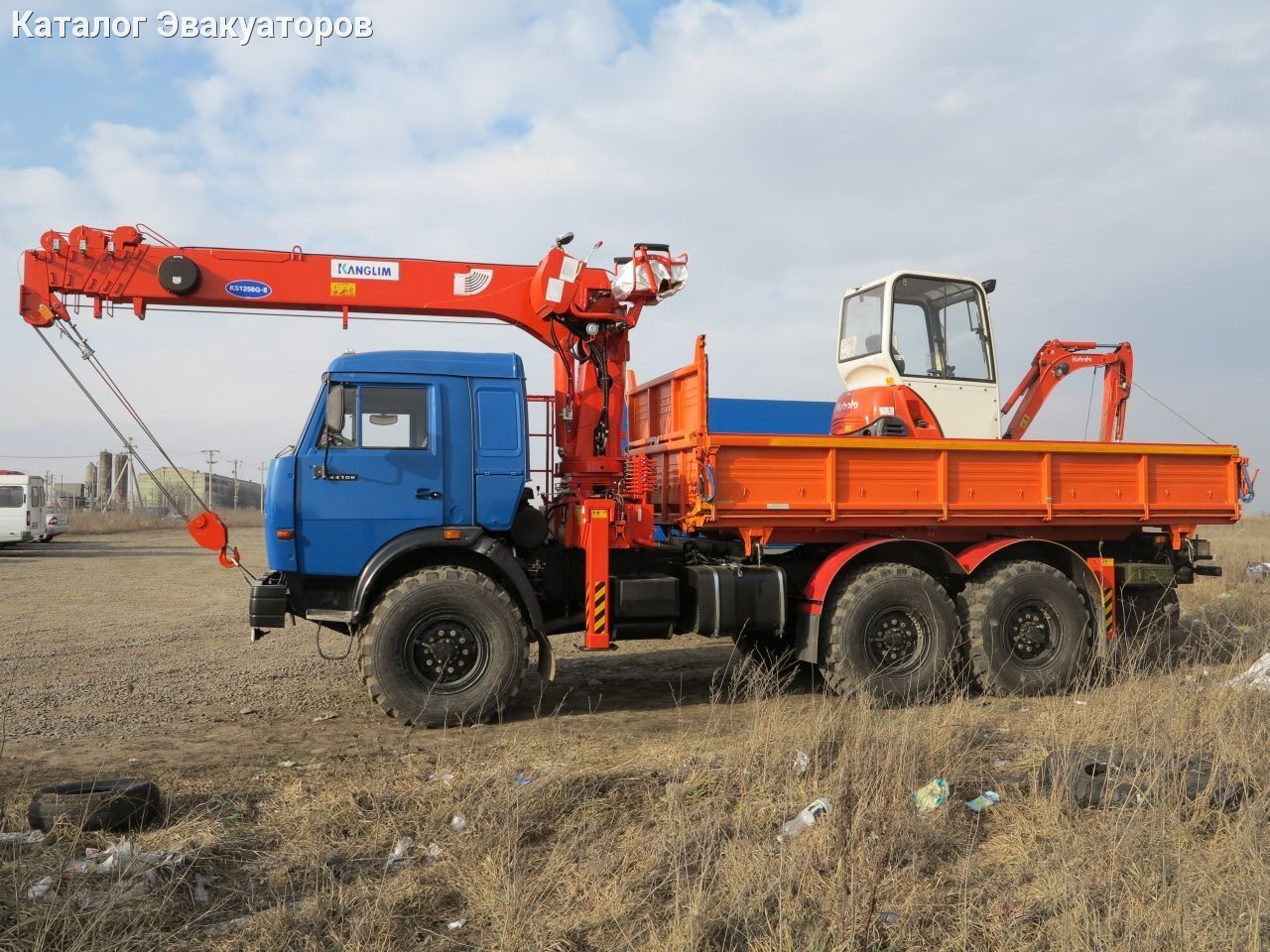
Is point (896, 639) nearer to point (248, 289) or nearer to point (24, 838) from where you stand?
point (24, 838)

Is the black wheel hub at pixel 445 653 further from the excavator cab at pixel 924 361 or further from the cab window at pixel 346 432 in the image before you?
the excavator cab at pixel 924 361

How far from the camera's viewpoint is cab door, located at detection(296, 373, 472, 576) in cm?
687

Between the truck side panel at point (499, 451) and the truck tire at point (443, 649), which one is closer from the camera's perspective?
the truck tire at point (443, 649)

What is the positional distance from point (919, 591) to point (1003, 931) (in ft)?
14.1

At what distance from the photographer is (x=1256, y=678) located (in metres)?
6.64

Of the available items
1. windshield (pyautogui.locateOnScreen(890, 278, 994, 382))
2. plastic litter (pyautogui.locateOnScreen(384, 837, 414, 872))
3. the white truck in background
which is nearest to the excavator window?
windshield (pyautogui.locateOnScreen(890, 278, 994, 382))

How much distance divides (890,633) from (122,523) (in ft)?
139

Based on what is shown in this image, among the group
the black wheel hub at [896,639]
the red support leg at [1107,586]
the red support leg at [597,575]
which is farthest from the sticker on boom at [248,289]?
the red support leg at [1107,586]

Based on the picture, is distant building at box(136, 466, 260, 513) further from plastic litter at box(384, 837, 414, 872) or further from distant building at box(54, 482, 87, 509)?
plastic litter at box(384, 837, 414, 872)

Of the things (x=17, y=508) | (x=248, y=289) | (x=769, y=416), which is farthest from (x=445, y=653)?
(x=17, y=508)

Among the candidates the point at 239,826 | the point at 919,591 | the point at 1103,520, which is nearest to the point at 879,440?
the point at 919,591

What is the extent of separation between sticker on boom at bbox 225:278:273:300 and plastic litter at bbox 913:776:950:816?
621cm

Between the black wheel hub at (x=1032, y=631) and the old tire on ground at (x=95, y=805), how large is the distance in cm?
635

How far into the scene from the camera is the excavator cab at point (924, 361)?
852 cm
